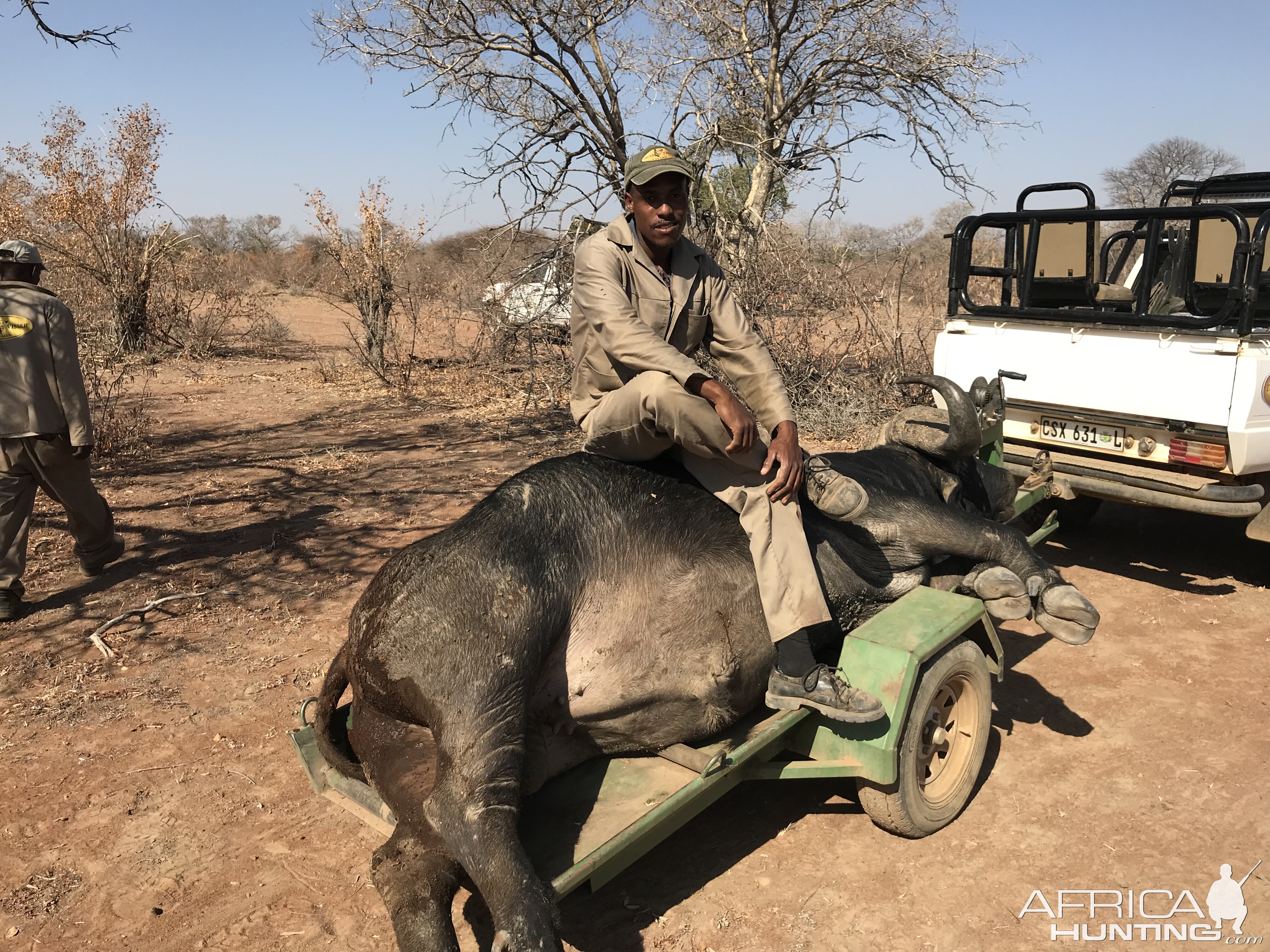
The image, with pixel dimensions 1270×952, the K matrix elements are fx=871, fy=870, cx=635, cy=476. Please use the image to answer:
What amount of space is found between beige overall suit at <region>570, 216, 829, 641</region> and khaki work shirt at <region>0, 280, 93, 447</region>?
3784 millimetres

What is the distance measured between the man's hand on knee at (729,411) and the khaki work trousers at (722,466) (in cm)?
4

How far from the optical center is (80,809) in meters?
3.38

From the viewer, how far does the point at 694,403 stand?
2.86 metres

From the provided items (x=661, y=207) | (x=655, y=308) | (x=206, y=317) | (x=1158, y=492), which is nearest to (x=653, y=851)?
(x=655, y=308)

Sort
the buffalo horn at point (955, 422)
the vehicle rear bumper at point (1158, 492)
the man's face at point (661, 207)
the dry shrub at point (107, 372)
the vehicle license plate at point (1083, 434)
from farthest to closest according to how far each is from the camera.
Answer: the dry shrub at point (107, 372) < the vehicle license plate at point (1083, 434) < the vehicle rear bumper at point (1158, 492) < the buffalo horn at point (955, 422) < the man's face at point (661, 207)

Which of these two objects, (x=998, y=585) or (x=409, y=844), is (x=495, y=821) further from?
(x=998, y=585)

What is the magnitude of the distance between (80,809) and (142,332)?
506 inches

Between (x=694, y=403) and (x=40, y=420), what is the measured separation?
4509 millimetres

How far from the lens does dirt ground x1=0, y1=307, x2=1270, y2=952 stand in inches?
114

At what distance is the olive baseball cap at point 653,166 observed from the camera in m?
3.03

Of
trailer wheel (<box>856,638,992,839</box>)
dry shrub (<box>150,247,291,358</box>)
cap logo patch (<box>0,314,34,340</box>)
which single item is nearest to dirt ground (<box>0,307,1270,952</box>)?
trailer wheel (<box>856,638,992,839</box>)

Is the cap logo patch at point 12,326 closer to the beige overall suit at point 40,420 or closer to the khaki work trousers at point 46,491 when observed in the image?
the beige overall suit at point 40,420

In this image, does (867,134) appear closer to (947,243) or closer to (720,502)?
(720,502)

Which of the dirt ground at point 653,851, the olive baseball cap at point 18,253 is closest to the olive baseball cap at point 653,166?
the dirt ground at point 653,851
